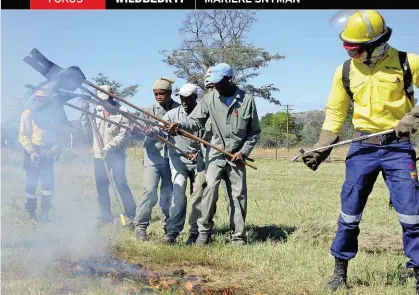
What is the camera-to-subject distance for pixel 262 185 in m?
14.8

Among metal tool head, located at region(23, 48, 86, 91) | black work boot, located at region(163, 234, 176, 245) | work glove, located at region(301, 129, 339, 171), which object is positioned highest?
metal tool head, located at region(23, 48, 86, 91)

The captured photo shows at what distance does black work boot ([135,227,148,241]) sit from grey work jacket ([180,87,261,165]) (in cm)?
126

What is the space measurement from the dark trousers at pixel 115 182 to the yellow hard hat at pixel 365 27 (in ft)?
15.0

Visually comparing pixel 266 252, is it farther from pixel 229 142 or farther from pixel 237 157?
pixel 229 142

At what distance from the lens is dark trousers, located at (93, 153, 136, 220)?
811 centimetres

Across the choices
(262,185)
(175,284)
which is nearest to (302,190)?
(262,185)

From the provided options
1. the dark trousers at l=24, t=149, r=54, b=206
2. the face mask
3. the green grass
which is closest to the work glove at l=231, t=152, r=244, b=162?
the green grass

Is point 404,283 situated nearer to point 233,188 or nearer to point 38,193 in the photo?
point 233,188

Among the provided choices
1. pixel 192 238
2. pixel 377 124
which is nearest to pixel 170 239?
pixel 192 238

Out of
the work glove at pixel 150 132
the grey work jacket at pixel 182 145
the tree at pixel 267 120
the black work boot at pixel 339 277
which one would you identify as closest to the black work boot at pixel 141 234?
the grey work jacket at pixel 182 145

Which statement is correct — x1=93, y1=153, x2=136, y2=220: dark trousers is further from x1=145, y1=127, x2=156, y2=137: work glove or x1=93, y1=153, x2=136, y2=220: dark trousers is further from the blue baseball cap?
the blue baseball cap

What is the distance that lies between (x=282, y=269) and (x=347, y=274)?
607 millimetres

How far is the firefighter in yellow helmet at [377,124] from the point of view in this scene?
433 cm

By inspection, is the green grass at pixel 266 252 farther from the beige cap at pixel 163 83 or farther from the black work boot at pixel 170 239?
the beige cap at pixel 163 83
